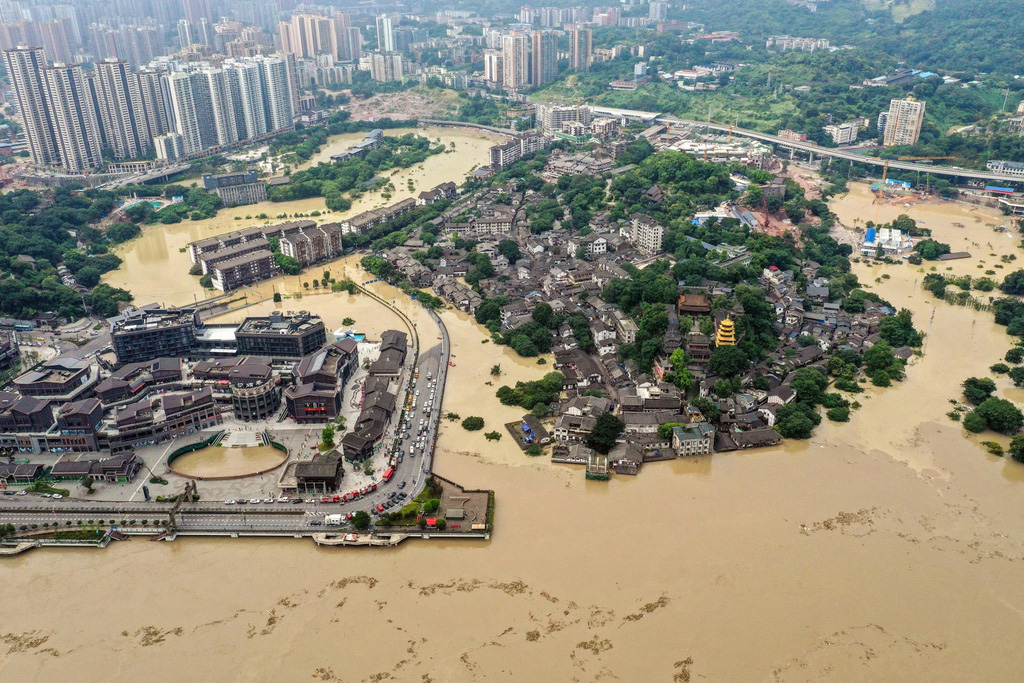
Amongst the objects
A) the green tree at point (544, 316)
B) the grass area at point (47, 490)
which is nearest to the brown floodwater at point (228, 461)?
the grass area at point (47, 490)

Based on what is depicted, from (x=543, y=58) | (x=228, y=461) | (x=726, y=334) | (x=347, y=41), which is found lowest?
(x=228, y=461)

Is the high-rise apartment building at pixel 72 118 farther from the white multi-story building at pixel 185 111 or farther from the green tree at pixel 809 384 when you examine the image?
the green tree at pixel 809 384

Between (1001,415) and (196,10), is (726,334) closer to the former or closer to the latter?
(1001,415)

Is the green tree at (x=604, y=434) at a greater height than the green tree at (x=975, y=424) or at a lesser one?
greater

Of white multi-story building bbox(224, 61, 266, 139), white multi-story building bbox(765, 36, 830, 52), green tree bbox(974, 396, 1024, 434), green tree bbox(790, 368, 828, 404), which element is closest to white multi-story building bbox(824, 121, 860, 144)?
white multi-story building bbox(765, 36, 830, 52)

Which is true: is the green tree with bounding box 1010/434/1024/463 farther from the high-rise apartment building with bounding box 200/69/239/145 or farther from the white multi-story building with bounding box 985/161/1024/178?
the high-rise apartment building with bounding box 200/69/239/145

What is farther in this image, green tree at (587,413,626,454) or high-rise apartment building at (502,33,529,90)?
high-rise apartment building at (502,33,529,90)

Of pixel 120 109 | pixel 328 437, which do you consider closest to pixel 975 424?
pixel 328 437
